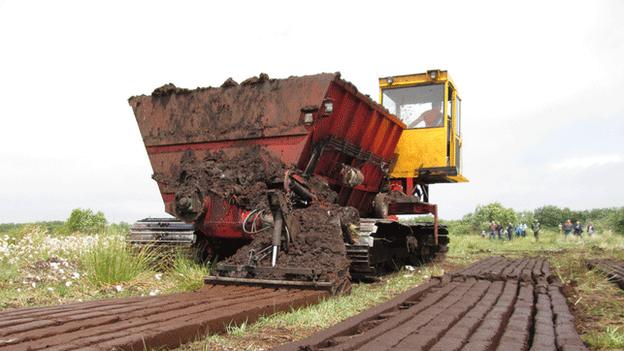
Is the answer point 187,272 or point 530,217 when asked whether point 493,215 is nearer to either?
point 530,217

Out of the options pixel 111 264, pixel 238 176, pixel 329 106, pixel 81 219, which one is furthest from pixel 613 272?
pixel 81 219

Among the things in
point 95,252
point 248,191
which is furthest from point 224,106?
point 95,252

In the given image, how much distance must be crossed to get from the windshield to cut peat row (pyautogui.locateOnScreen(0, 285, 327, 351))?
5.93 metres

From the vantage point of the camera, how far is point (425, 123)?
10375 millimetres

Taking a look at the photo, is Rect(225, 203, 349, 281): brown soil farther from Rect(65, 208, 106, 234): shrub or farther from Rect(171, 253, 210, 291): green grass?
Rect(65, 208, 106, 234): shrub

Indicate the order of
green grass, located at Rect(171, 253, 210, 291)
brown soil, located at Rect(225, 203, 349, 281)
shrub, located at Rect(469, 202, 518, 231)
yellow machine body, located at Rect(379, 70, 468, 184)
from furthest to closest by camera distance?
1. shrub, located at Rect(469, 202, 518, 231)
2. yellow machine body, located at Rect(379, 70, 468, 184)
3. green grass, located at Rect(171, 253, 210, 291)
4. brown soil, located at Rect(225, 203, 349, 281)

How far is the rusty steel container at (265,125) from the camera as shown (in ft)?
22.6

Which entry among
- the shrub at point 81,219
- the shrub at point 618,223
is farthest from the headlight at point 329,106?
the shrub at point 618,223

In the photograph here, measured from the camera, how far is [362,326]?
13.0ft

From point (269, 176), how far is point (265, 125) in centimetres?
66

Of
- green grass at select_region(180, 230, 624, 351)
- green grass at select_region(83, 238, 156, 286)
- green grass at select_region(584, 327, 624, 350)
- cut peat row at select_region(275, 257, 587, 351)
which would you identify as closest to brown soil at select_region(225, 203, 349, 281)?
green grass at select_region(180, 230, 624, 351)

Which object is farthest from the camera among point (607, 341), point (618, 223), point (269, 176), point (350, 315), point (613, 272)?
point (618, 223)

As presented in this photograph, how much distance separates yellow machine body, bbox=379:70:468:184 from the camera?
10.1 m

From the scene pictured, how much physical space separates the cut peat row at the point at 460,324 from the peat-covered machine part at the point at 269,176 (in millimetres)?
1185
